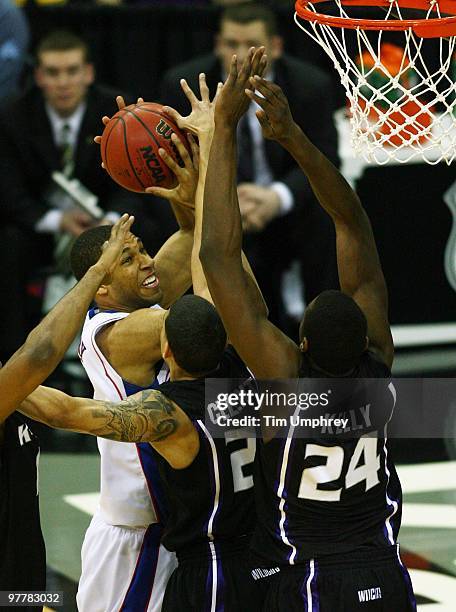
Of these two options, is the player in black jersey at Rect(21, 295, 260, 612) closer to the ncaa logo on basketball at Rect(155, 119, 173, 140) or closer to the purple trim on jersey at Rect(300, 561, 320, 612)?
the purple trim on jersey at Rect(300, 561, 320, 612)

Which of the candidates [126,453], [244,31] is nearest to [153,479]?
[126,453]

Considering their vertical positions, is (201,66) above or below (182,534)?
above

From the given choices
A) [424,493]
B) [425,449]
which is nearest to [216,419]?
[424,493]

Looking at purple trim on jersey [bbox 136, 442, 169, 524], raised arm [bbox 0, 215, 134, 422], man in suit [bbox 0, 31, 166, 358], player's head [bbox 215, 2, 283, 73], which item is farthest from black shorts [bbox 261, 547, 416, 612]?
man in suit [bbox 0, 31, 166, 358]

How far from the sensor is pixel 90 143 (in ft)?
28.3

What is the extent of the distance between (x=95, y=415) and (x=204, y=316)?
48 centimetres

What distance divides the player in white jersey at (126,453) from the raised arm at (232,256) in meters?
0.45

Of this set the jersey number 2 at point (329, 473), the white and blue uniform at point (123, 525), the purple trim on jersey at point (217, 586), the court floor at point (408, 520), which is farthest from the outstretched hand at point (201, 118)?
the court floor at point (408, 520)

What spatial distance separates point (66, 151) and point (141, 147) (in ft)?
14.0

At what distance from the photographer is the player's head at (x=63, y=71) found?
27.6 ft

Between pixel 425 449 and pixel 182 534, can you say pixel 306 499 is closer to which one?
pixel 182 534

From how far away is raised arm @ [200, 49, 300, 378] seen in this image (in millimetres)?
3910

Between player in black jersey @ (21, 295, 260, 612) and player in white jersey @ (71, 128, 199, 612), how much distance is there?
Answer: 19 centimetres

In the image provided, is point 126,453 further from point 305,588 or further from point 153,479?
point 305,588
